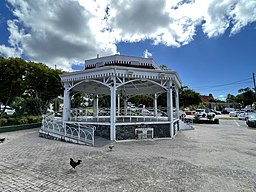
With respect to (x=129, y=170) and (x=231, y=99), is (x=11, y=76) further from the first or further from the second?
(x=231, y=99)

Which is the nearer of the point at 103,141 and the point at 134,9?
the point at 103,141

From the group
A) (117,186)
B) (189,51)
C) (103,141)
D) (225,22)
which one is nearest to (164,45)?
(189,51)

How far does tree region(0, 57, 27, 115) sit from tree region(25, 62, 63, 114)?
61 centimetres

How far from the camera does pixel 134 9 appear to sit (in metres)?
11.8

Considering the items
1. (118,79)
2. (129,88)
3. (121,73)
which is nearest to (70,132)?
(118,79)

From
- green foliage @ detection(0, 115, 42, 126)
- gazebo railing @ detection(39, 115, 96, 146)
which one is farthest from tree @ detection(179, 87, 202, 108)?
green foliage @ detection(0, 115, 42, 126)

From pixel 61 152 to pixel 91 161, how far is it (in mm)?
1945

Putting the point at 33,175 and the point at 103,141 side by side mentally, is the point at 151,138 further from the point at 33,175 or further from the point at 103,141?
the point at 33,175

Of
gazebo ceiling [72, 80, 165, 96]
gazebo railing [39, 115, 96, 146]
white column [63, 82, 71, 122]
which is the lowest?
gazebo railing [39, 115, 96, 146]

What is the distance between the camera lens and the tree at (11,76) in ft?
52.3

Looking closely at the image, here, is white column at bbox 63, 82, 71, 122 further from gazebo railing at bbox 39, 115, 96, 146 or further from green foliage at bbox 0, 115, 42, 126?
green foliage at bbox 0, 115, 42, 126

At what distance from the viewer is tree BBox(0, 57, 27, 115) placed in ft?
52.3

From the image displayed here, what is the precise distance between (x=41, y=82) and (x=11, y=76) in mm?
2803

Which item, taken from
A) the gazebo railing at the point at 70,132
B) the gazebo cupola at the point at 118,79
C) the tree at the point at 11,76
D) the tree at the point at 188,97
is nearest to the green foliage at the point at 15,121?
the tree at the point at 11,76
